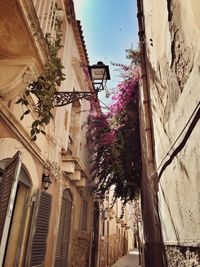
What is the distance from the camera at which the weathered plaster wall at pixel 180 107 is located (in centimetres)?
218

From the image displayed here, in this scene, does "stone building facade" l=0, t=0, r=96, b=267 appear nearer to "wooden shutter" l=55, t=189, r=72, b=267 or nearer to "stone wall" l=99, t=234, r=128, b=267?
"wooden shutter" l=55, t=189, r=72, b=267

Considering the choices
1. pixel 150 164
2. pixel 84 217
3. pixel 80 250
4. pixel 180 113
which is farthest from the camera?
pixel 84 217

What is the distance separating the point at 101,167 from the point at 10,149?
495 cm

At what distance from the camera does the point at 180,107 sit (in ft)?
8.54

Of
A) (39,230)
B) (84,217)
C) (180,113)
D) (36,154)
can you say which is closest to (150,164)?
(36,154)

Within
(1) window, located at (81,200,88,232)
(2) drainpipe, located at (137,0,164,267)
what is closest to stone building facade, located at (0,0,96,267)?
(1) window, located at (81,200,88,232)

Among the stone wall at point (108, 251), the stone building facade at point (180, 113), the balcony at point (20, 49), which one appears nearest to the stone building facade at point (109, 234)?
the stone wall at point (108, 251)

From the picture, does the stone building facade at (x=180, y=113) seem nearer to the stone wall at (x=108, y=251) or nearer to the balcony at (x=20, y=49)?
the balcony at (x=20, y=49)

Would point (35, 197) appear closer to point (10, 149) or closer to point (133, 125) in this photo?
point (10, 149)

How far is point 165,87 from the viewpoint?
343cm

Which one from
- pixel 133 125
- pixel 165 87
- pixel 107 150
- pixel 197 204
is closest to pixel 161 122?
pixel 165 87

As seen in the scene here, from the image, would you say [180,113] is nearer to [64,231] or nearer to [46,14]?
[46,14]

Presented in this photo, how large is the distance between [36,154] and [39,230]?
1506 mm

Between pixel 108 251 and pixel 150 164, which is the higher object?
pixel 150 164
